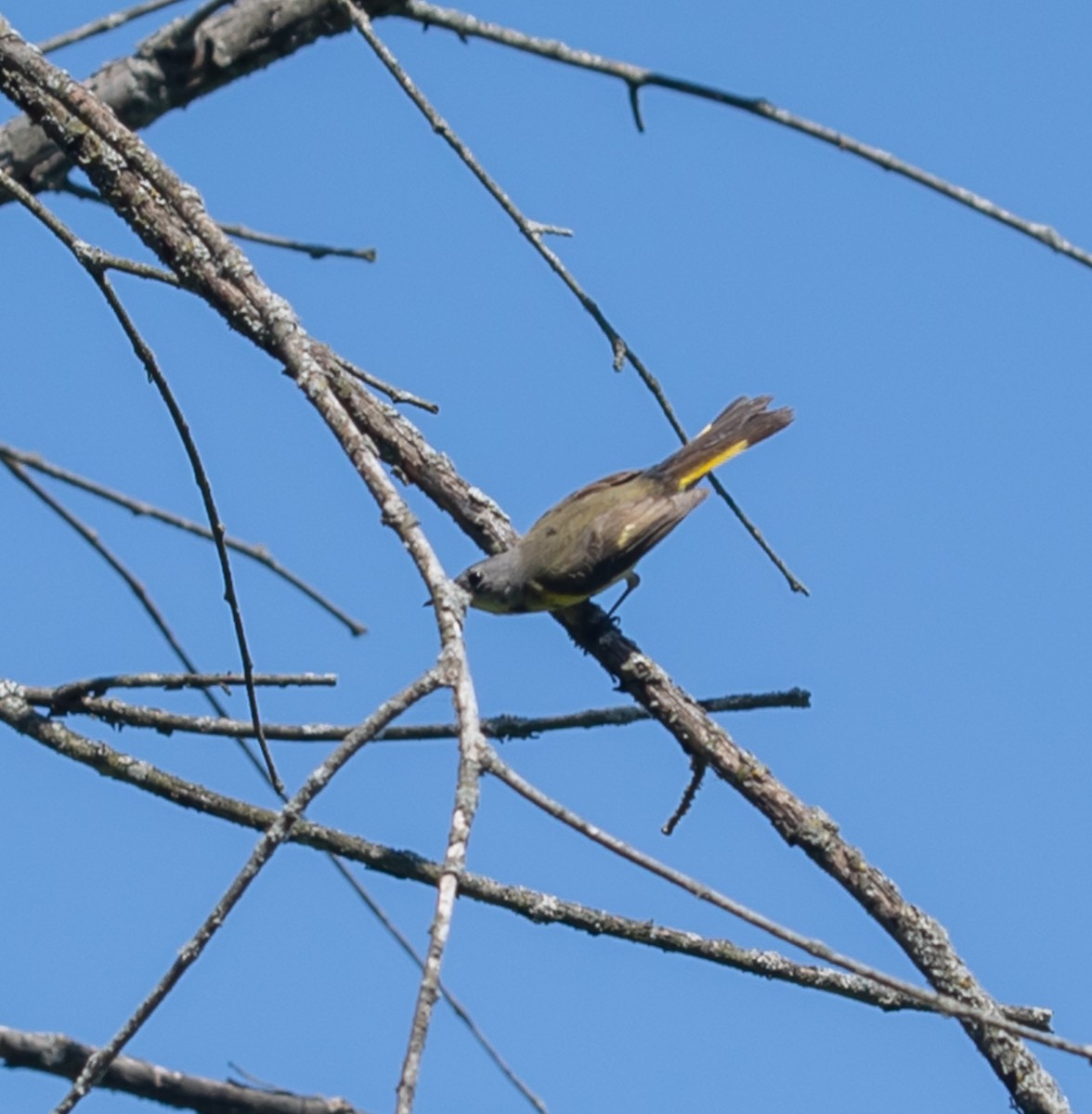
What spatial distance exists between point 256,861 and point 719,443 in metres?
4.93

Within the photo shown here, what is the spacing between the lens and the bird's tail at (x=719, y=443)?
676 cm

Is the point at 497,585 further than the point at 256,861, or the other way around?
the point at 497,585

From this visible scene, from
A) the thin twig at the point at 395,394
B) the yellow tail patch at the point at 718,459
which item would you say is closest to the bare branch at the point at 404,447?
the thin twig at the point at 395,394

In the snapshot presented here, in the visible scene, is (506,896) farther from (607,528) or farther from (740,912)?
(607,528)

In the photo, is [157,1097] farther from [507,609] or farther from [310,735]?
[507,609]

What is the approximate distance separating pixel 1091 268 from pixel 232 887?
148 cm

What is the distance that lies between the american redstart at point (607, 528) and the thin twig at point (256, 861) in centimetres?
262

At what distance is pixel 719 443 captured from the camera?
22.1ft

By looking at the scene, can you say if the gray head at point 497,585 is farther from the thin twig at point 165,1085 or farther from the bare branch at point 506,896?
the thin twig at point 165,1085

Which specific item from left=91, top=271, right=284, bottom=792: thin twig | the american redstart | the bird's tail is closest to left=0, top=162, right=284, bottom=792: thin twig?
left=91, top=271, right=284, bottom=792: thin twig

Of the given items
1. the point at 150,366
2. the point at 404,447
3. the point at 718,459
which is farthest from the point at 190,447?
the point at 718,459

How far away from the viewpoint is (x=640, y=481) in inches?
267

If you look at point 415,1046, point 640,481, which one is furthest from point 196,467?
point 640,481

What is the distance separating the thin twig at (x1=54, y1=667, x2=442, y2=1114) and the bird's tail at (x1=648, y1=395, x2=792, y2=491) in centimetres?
469
